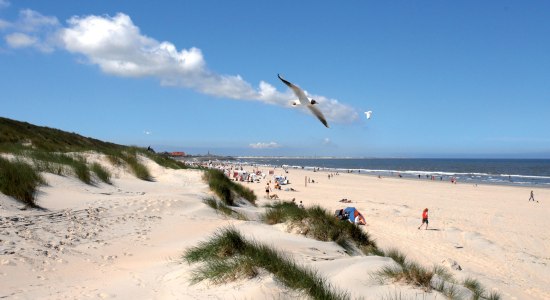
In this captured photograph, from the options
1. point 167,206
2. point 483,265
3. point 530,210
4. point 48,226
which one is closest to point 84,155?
point 167,206

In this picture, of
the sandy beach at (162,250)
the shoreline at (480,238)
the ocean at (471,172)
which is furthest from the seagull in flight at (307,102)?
the ocean at (471,172)

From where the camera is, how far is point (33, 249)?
611 cm

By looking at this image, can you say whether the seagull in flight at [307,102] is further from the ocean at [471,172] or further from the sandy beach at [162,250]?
the ocean at [471,172]

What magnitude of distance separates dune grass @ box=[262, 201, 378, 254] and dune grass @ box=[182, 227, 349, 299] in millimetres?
3360

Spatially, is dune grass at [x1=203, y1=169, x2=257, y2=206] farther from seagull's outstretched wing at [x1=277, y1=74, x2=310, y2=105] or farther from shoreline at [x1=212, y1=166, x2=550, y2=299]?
seagull's outstretched wing at [x1=277, y1=74, x2=310, y2=105]

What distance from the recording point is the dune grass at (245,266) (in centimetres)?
406

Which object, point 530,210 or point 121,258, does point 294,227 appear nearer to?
A: point 121,258

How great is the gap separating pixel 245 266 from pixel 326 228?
4.42 m

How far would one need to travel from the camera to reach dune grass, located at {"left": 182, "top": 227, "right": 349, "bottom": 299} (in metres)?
4.06

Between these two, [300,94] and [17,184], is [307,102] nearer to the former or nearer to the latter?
[300,94]

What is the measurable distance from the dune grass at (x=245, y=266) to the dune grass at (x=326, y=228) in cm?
336

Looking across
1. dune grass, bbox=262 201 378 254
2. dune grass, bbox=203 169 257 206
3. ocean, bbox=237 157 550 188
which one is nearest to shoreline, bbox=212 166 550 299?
dune grass, bbox=262 201 378 254

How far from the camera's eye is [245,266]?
446cm

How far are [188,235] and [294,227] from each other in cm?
215
